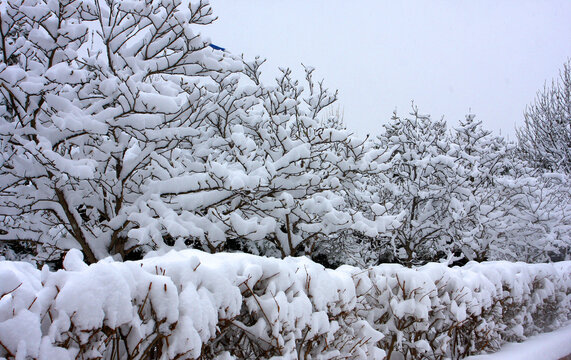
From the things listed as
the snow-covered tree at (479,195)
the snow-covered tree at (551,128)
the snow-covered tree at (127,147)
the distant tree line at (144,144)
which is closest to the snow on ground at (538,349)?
the distant tree line at (144,144)

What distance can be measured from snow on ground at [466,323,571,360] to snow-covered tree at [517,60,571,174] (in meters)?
14.2

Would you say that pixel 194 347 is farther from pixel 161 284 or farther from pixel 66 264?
pixel 66 264

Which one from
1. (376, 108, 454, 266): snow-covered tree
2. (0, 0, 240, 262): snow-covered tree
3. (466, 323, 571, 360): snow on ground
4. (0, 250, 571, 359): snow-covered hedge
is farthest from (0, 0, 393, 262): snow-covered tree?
(376, 108, 454, 266): snow-covered tree

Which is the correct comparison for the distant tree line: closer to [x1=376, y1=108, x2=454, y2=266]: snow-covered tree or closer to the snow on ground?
the snow on ground

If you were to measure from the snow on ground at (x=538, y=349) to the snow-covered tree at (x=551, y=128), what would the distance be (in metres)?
14.2

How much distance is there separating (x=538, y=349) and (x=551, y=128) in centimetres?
1777

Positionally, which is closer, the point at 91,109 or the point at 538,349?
the point at 91,109

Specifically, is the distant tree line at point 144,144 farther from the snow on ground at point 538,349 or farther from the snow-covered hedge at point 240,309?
the snow-covered hedge at point 240,309

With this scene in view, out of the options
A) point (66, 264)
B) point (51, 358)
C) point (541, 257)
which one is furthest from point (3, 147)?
point (541, 257)

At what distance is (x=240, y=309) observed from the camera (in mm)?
2621

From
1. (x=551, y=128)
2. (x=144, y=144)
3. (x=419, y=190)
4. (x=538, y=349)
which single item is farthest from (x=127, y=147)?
(x=551, y=128)

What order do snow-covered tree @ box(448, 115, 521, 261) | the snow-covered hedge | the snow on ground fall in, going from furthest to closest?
snow-covered tree @ box(448, 115, 521, 261) → the snow on ground → the snow-covered hedge

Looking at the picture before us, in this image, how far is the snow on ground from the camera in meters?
4.78

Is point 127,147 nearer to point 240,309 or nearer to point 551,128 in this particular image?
point 240,309
